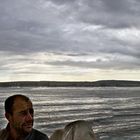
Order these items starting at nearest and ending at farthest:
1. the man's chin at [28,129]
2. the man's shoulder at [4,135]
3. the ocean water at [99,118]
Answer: the man's chin at [28,129]
the man's shoulder at [4,135]
the ocean water at [99,118]

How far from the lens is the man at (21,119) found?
156 inches

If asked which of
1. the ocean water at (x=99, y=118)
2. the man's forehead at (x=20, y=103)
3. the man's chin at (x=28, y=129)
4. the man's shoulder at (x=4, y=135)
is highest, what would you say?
the man's forehead at (x=20, y=103)

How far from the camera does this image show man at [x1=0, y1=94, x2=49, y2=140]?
13.0 feet

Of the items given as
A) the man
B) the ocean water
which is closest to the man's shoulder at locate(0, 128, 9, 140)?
the man

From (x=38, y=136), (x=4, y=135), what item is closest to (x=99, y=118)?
(x=4, y=135)

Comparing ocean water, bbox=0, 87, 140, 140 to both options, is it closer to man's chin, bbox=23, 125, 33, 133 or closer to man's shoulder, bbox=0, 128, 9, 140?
man's shoulder, bbox=0, 128, 9, 140

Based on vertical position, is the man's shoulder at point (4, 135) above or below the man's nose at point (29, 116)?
below

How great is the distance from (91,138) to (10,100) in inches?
34.9

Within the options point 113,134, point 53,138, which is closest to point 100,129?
point 113,134

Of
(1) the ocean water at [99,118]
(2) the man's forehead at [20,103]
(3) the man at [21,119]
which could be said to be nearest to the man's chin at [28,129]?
(3) the man at [21,119]

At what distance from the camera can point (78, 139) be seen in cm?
400

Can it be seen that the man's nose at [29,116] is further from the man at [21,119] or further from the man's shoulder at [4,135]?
the man's shoulder at [4,135]

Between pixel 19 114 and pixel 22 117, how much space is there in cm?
4

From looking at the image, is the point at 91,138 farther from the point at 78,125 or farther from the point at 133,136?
the point at 133,136
